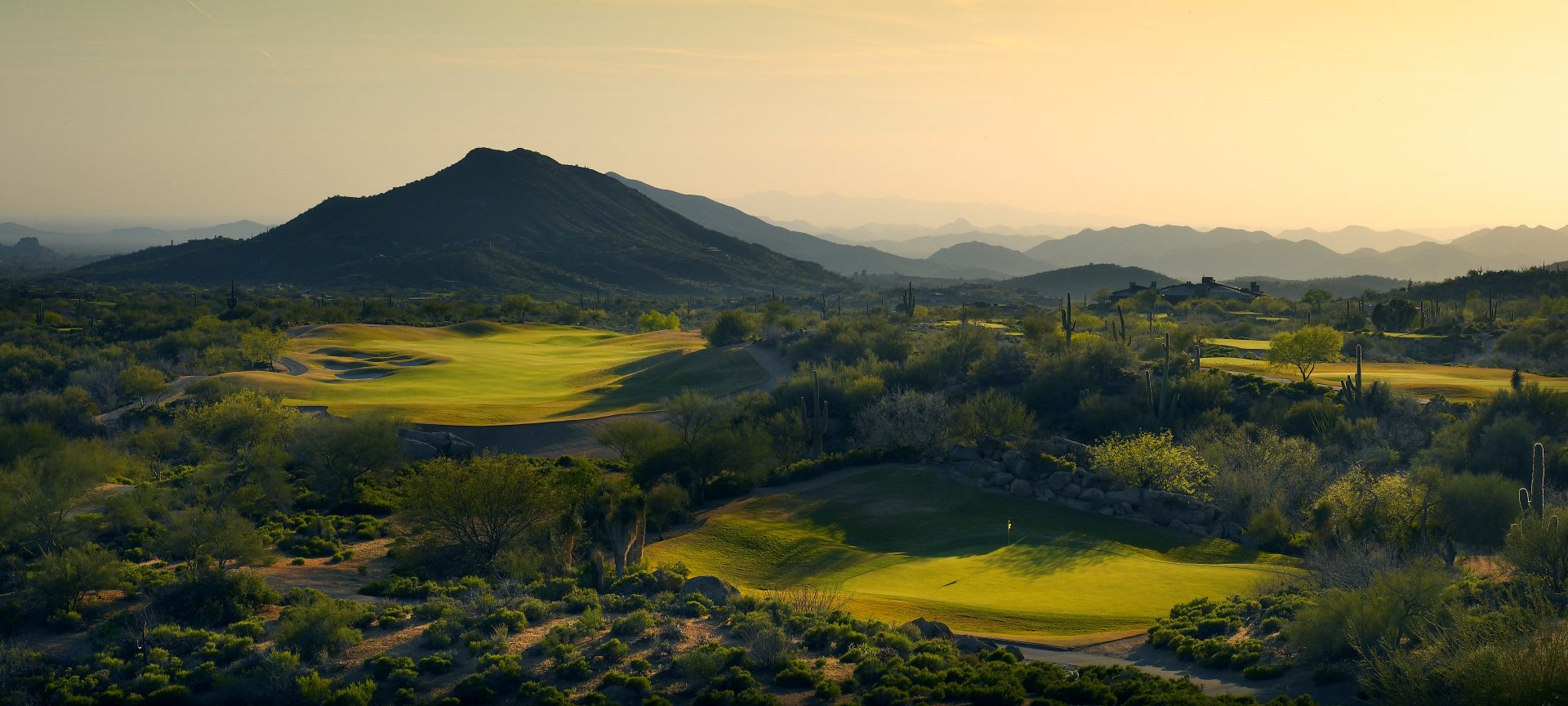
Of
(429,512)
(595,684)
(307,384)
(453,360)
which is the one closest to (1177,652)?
(595,684)

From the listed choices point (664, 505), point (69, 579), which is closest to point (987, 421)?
point (664, 505)

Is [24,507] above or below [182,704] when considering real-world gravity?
above

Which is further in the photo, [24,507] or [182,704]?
[24,507]

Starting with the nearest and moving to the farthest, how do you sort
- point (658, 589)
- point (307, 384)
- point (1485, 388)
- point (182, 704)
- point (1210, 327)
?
point (182, 704) → point (658, 589) → point (1485, 388) → point (307, 384) → point (1210, 327)

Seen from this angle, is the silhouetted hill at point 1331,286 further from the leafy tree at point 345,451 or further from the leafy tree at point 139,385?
the leafy tree at point 345,451

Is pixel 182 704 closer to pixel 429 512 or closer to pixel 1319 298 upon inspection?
pixel 429 512

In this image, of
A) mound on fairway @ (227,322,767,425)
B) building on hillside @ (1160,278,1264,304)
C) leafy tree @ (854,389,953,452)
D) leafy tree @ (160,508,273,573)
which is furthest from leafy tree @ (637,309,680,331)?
leafy tree @ (160,508,273,573)
